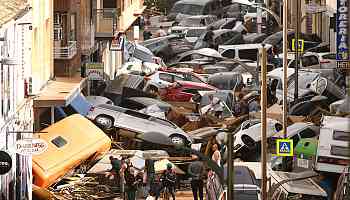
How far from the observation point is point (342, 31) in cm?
4394

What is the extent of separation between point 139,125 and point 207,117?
4.87m

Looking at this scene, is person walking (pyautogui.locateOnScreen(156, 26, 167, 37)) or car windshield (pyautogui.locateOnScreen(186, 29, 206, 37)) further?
person walking (pyautogui.locateOnScreen(156, 26, 167, 37))

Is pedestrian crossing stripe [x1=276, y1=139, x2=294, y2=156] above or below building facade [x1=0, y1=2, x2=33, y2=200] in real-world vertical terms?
below

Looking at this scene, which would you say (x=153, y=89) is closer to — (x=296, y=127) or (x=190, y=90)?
(x=190, y=90)

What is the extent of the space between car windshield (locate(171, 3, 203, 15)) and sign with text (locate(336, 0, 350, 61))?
49590mm

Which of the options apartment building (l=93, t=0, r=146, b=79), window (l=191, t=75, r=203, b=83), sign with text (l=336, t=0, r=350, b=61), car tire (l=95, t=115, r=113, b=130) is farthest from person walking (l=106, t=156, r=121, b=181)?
apartment building (l=93, t=0, r=146, b=79)

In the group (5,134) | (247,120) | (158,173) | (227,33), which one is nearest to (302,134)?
(247,120)

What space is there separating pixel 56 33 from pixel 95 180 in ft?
33.9

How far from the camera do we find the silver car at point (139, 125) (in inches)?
1404

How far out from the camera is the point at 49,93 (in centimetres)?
3170

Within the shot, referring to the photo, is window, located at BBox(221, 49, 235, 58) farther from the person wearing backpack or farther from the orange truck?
the person wearing backpack

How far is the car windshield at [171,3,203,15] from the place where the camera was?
310 feet

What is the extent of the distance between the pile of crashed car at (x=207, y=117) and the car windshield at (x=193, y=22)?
57.8 ft

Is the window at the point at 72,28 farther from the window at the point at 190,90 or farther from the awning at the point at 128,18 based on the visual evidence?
the awning at the point at 128,18
